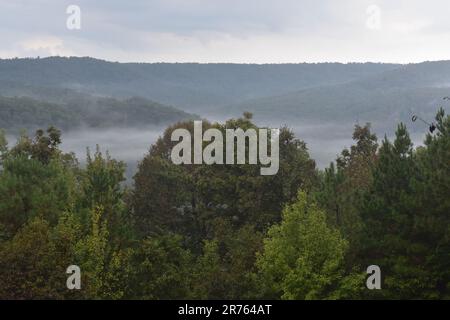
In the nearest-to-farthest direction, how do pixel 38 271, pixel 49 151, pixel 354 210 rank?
pixel 38 271 < pixel 354 210 < pixel 49 151

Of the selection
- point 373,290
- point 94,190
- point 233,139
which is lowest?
point 373,290

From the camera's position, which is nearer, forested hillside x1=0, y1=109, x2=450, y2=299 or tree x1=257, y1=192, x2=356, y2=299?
forested hillside x1=0, y1=109, x2=450, y2=299

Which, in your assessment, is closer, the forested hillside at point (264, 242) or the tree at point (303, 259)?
the forested hillside at point (264, 242)

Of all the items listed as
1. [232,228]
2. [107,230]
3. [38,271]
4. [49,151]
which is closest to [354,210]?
[232,228]

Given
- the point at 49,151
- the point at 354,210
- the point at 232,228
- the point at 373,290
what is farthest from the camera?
the point at 49,151

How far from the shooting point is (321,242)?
113 feet

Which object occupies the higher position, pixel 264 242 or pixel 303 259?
pixel 264 242

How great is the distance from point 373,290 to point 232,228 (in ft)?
48.7

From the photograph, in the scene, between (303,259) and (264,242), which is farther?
(264,242)

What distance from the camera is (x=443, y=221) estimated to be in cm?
3191

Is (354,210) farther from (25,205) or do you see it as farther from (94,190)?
(25,205)

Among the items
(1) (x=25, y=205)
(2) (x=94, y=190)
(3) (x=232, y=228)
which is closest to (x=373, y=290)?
(3) (x=232, y=228)
